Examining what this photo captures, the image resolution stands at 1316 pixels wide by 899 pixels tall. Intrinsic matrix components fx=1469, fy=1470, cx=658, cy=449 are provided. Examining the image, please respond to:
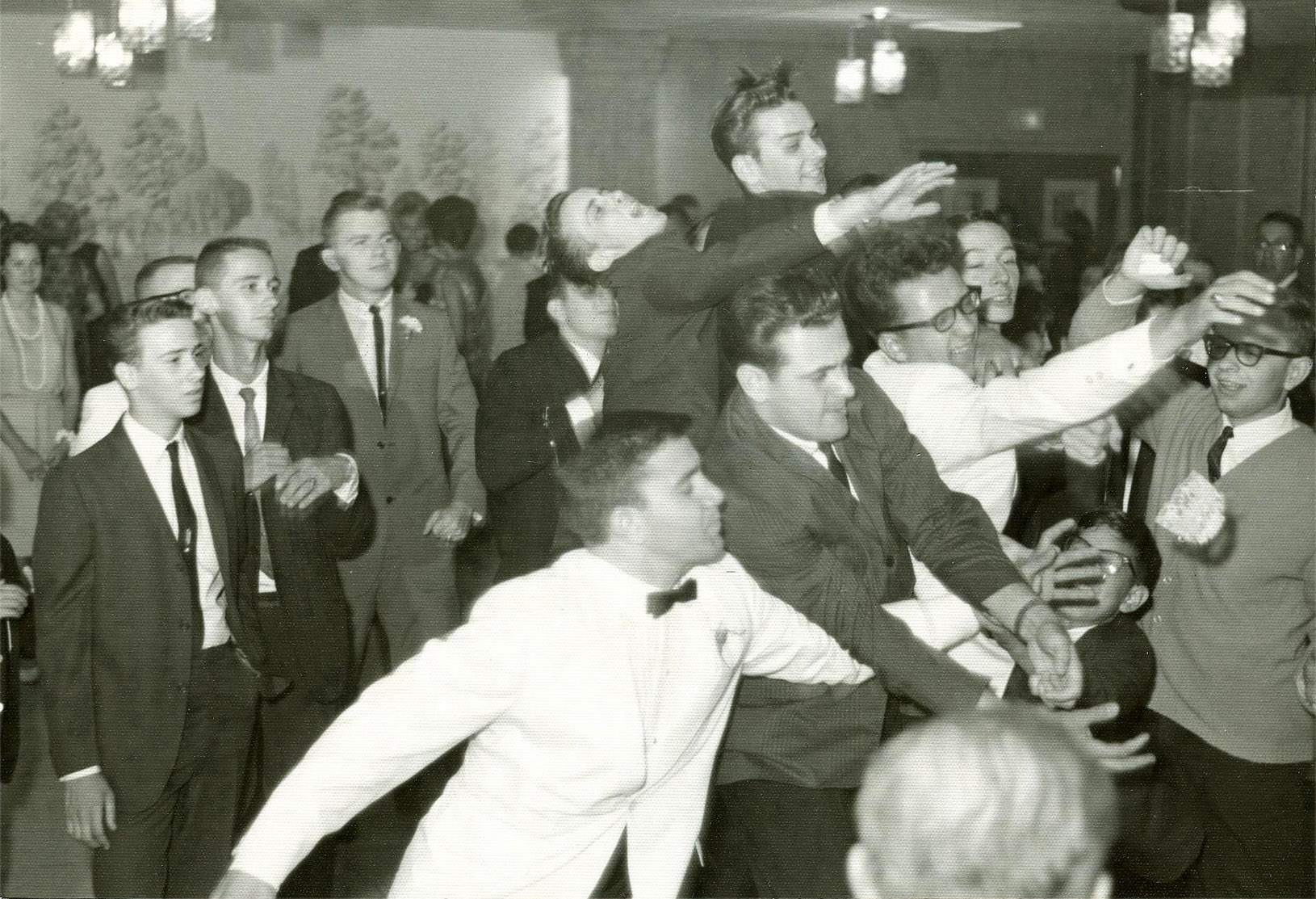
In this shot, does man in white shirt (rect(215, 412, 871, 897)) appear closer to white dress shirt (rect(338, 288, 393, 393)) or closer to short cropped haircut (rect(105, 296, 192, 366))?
short cropped haircut (rect(105, 296, 192, 366))

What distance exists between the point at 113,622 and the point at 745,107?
1507 mm

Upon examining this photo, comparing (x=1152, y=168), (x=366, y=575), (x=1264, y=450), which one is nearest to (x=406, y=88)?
(x=1152, y=168)

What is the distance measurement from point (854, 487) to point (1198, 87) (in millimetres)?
8440

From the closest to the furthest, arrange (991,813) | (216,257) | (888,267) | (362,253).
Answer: (991,813) < (888,267) < (216,257) < (362,253)

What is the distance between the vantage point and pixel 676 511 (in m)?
2.10

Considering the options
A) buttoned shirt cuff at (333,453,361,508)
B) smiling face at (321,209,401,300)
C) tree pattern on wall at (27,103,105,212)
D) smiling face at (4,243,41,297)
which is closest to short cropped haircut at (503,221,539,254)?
smiling face at (4,243,41,297)

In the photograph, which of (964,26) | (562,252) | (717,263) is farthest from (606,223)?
(964,26)

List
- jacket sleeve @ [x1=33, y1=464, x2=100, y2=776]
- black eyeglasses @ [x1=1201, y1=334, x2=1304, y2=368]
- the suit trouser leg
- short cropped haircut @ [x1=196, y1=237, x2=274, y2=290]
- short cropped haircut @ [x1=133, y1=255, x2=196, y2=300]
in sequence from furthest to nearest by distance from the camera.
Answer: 1. short cropped haircut @ [x1=133, y1=255, x2=196, y2=300]
2. the suit trouser leg
3. short cropped haircut @ [x1=196, y1=237, x2=274, y2=290]
4. black eyeglasses @ [x1=1201, y1=334, x2=1304, y2=368]
5. jacket sleeve @ [x1=33, y1=464, x2=100, y2=776]

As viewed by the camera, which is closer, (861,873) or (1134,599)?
(861,873)

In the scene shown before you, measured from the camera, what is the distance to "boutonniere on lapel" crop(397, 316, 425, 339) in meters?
3.82

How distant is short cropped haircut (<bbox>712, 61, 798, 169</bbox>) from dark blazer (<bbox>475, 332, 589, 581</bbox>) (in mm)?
756

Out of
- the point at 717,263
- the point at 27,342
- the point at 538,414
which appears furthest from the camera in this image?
the point at 27,342

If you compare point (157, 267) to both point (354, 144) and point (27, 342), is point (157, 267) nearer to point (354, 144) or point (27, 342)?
point (27, 342)

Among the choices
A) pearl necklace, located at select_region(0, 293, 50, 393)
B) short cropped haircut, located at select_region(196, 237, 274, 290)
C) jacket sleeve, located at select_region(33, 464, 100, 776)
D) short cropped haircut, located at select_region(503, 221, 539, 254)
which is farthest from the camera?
short cropped haircut, located at select_region(503, 221, 539, 254)
